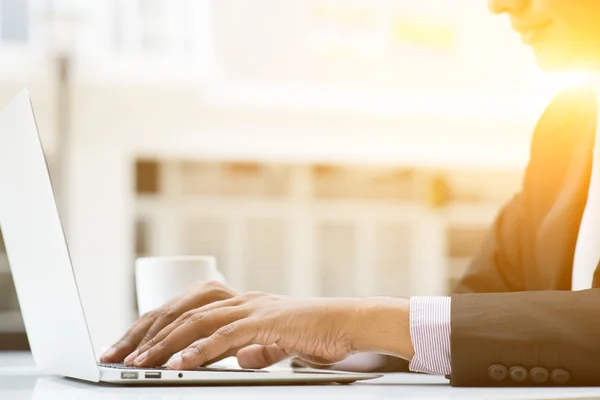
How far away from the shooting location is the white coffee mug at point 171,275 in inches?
36.8

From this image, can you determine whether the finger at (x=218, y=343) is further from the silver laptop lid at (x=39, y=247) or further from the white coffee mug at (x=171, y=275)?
the white coffee mug at (x=171, y=275)

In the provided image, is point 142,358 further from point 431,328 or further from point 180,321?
point 431,328

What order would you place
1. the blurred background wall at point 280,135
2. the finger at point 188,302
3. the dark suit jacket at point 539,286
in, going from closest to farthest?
the dark suit jacket at point 539,286 < the finger at point 188,302 < the blurred background wall at point 280,135

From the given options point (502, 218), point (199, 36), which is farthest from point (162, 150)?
point (502, 218)

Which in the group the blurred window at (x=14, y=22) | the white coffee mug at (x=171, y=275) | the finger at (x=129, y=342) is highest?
the blurred window at (x=14, y=22)

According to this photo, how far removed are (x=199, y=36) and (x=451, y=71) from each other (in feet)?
8.49

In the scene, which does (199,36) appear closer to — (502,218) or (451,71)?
(451,71)

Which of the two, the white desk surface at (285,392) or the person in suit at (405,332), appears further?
the person in suit at (405,332)

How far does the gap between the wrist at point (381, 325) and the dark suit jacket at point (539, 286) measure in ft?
0.15

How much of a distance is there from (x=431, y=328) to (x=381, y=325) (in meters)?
0.04

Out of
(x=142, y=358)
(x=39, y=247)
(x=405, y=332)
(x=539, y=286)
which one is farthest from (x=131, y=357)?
(x=539, y=286)

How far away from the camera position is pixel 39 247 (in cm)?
68

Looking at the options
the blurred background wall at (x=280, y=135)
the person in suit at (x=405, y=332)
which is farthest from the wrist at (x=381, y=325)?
the blurred background wall at (x=280, y=135)

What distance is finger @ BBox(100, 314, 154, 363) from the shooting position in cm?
81
